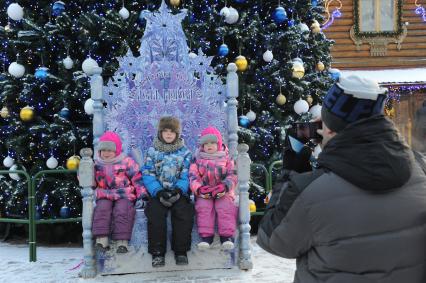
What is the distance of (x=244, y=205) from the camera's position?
15.3ft

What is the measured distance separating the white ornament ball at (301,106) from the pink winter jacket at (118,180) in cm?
297

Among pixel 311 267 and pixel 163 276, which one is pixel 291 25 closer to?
pixel 163 276

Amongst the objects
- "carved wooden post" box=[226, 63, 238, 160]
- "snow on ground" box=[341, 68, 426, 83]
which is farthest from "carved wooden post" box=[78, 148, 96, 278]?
"snow on ground" box=[341, 68, 426, 83]

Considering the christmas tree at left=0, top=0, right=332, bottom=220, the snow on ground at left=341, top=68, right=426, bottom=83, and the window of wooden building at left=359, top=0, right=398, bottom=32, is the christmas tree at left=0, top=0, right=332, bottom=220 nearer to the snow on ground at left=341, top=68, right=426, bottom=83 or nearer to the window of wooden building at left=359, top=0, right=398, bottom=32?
the snow on ground at left=341, top=68, right=426, bottom=83

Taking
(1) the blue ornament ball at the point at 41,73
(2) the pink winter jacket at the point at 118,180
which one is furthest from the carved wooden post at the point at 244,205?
(1) the blue ornament ball at the point at 41,73

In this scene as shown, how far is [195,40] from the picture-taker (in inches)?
262

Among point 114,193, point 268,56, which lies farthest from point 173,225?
point 268,56

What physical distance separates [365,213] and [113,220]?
3288 mm

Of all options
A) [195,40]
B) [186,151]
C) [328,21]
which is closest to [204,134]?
[186,151]

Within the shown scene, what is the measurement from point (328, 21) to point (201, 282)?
36.6ft

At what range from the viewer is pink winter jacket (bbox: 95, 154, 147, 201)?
450cm

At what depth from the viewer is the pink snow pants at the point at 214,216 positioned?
4.45 m

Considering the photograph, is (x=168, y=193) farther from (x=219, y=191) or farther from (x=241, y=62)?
(x=241, y=62)

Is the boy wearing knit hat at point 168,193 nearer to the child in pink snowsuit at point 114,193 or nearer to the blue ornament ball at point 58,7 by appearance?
the child in pink snowsuit at point 114,193
